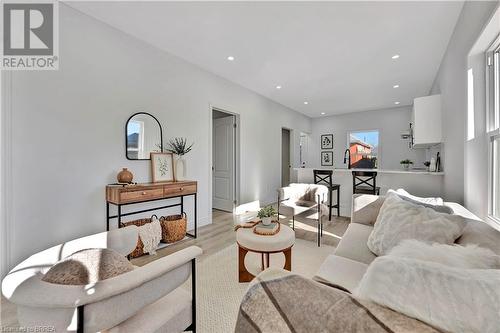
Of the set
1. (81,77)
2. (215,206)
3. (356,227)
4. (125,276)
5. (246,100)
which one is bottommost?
(215,206)

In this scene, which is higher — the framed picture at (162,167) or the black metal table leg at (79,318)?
the framed picture at (162,167)

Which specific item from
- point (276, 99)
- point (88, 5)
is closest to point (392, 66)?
point (276, 99)

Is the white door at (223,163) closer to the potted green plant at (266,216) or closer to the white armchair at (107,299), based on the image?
the potted green plant at (266,216)

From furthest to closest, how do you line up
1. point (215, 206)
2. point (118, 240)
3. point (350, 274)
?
point (215, 206) < point (118, 240) < point (350, 274)

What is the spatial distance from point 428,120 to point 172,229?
14.0 ft

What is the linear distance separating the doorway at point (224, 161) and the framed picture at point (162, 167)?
1.63m

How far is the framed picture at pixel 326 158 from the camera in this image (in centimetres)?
725

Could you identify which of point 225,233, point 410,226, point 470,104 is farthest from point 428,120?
point 225,233

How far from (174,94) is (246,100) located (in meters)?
1.81

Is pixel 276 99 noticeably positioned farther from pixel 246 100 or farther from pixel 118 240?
pixel 118 240

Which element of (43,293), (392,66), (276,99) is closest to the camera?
(43,293)

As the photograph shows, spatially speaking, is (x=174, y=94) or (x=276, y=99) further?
(x=276, y=99)

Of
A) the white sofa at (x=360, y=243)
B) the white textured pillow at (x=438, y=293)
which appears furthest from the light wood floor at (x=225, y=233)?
the white textured pillow at (x=438, y=293)

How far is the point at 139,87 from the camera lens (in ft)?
9.29
